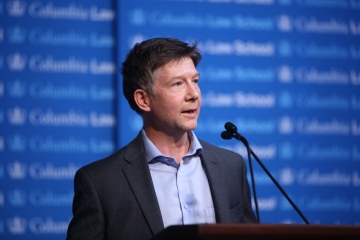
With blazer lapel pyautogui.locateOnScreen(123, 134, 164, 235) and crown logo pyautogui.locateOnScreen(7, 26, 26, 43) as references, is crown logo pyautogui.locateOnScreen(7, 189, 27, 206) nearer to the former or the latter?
crown logo pyautogui.locateOnScreen(7, 26, 26, 43)

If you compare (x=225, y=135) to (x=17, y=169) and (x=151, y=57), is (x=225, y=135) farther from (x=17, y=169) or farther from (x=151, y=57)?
(x=17, y=169)

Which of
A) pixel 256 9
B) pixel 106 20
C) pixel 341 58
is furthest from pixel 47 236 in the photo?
pixel 341 58

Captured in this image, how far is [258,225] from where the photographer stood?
171 centimetres

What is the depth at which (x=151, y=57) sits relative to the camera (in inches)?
114

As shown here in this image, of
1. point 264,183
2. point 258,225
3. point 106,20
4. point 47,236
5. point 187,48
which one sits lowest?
point 47,236

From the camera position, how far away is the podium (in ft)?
5.55

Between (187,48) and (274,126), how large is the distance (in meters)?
1.54

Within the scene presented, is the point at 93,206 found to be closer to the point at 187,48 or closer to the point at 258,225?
the point at 187,48

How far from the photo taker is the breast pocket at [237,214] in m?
2.81

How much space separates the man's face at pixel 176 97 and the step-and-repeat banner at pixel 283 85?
3.69 feet

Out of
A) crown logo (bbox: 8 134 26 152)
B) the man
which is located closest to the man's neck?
the man

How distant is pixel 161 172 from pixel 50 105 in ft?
4.60

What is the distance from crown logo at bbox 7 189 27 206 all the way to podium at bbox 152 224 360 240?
2257 mm

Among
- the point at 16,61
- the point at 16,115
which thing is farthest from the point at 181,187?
the point at 16,61
